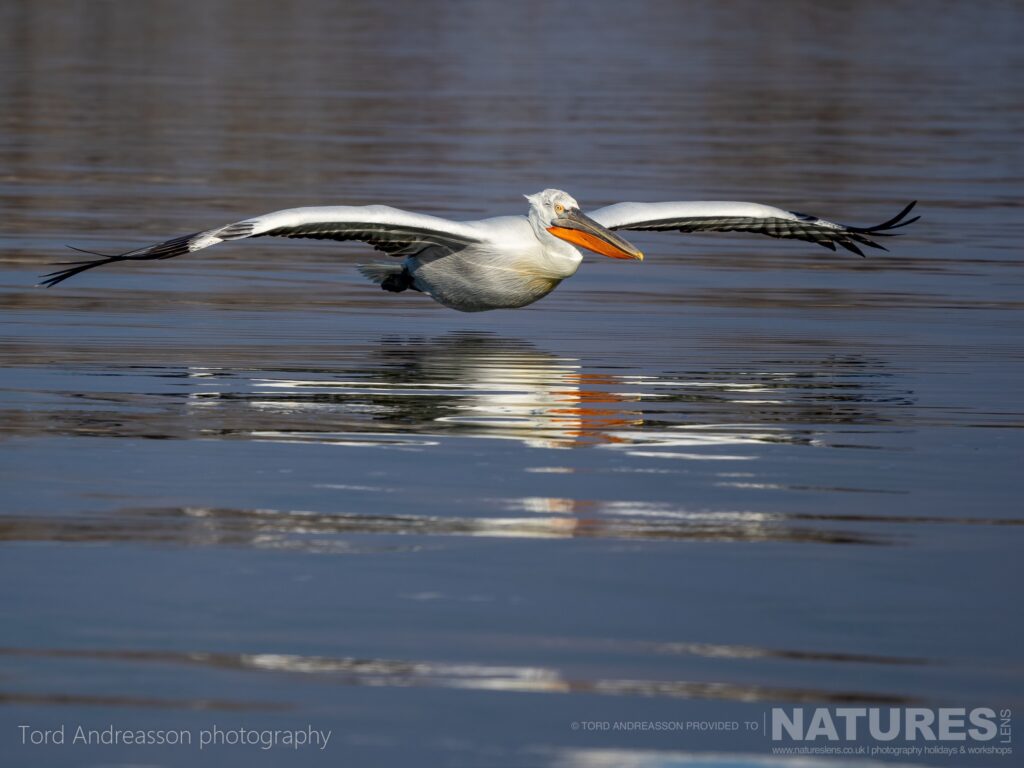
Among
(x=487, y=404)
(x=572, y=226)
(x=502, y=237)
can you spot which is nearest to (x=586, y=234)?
(x=572, y=226)

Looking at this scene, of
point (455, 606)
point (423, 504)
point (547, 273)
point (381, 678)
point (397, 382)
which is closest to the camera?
point (381, 678)

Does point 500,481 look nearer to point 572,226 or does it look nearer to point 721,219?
point 572,226

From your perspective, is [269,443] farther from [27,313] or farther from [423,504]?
[27,313]

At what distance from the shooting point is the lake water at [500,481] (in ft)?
20.7

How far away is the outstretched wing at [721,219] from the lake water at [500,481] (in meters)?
0.60

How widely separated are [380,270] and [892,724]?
352 inches

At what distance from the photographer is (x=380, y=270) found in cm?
1463

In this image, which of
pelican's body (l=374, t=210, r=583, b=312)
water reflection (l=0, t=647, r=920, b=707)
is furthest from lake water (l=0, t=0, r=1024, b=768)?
pelican's body (l=374, t=210, r=583, b=312)

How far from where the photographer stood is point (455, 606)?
281 inches

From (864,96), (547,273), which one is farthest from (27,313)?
(864,96)

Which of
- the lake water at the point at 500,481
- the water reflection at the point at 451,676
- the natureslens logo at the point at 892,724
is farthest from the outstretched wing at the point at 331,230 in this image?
the natureslens logo at the point at 892,724

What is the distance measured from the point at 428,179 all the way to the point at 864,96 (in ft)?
55.0

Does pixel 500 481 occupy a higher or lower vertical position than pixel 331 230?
lower

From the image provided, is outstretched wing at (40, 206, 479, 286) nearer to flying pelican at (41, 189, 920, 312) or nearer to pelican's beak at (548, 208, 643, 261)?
flying pelican at (41, 189, 920, 312)
